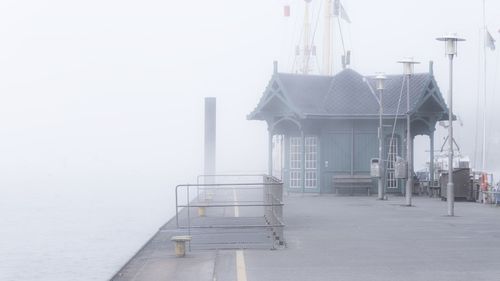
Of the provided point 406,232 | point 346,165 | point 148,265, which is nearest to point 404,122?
point 346,165

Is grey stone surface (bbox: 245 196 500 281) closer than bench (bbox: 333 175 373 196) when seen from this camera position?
Yes

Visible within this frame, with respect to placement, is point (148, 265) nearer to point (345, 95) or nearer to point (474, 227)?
point (474, 227)

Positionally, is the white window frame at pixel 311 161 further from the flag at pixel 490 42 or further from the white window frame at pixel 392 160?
the flag at pixel 490 42

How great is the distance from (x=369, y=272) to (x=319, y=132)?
25798 millimetres

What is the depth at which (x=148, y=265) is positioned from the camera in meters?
16.0

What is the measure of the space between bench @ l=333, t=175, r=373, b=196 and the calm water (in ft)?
31.8

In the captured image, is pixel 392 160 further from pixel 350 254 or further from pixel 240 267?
pixel 240 267

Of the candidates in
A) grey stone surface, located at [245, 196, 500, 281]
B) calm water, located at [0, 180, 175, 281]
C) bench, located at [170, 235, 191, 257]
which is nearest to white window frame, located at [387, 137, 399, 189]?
grey stone surface, located at [245, 196, 500, 281]

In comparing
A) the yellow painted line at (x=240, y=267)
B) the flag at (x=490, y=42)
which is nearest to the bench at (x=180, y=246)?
the yellow painted line at (x=240, y=267)

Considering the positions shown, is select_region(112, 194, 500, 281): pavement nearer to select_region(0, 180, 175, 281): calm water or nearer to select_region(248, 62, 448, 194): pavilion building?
select_region(0, 180, 175, 281): calm water

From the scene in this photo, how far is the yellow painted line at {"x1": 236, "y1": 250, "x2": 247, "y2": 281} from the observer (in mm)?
14062

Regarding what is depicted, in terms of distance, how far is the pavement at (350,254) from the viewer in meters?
14.5

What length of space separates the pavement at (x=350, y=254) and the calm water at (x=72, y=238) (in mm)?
10497

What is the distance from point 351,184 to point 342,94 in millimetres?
4660
